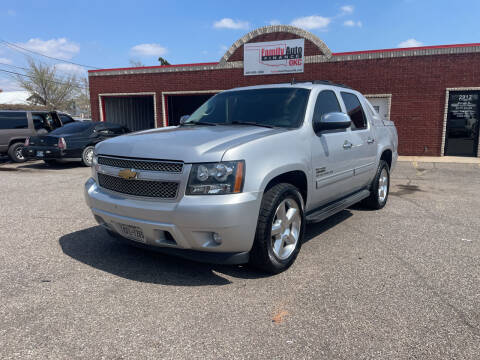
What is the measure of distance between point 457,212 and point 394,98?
33.5 ft

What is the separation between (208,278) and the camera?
344cm

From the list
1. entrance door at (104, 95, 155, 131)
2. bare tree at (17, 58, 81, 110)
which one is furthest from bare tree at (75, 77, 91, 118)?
entrance door at (104, 95, 155, 131)

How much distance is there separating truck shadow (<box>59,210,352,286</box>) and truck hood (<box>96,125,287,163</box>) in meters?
1.13

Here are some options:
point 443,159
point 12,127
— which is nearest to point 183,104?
point 12,127

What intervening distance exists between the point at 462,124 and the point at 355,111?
1179cm

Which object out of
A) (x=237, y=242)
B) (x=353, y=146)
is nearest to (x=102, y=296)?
(x=237, y=242)

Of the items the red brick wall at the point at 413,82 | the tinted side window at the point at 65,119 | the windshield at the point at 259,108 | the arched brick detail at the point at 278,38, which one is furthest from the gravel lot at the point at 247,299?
the arched brick detail at the point at 278,38

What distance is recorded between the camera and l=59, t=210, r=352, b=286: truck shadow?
3.43m

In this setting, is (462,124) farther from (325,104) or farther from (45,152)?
(45,152)

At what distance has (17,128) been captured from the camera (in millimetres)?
13000

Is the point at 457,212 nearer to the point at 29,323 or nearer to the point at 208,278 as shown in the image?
the point at 208,278

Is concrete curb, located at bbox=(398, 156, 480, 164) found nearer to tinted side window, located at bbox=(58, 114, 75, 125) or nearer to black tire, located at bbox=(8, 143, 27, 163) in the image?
tinted side window, located at bbox=(58, 114, 75, 125)

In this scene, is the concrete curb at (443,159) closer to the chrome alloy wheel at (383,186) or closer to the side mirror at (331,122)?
the chrome alloy wheel at (383,186)

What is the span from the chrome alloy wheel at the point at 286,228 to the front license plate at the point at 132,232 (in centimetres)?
119
